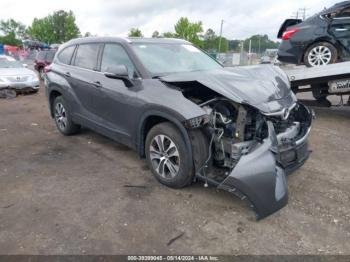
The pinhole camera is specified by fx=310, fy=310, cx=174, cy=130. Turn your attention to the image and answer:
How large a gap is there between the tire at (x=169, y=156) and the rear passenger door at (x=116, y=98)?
0.48m

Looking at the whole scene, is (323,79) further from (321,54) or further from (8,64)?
(8,64)

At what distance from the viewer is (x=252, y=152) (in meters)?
3.00

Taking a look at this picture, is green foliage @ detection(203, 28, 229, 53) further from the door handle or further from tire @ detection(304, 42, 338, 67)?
the door handle

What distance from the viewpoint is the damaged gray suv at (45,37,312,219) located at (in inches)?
118

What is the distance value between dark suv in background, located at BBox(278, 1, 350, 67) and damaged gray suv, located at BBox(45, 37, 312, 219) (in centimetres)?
363

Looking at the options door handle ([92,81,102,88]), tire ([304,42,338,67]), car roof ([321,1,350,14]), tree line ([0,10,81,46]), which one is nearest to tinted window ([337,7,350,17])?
car roof ([321,1,350,14])

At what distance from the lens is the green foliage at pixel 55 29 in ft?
228

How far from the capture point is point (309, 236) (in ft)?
9.58

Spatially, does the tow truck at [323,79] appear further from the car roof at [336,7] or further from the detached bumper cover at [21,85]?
the detached bumper cover at [21,85]

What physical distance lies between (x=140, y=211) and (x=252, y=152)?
134 centimetres

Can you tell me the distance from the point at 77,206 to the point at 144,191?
2.59 feet

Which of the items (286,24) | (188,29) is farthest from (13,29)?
(286,24)

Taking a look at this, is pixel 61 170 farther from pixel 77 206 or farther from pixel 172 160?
pixel 172 160

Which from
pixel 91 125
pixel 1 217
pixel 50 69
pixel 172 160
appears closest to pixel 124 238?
pixel 172 160
